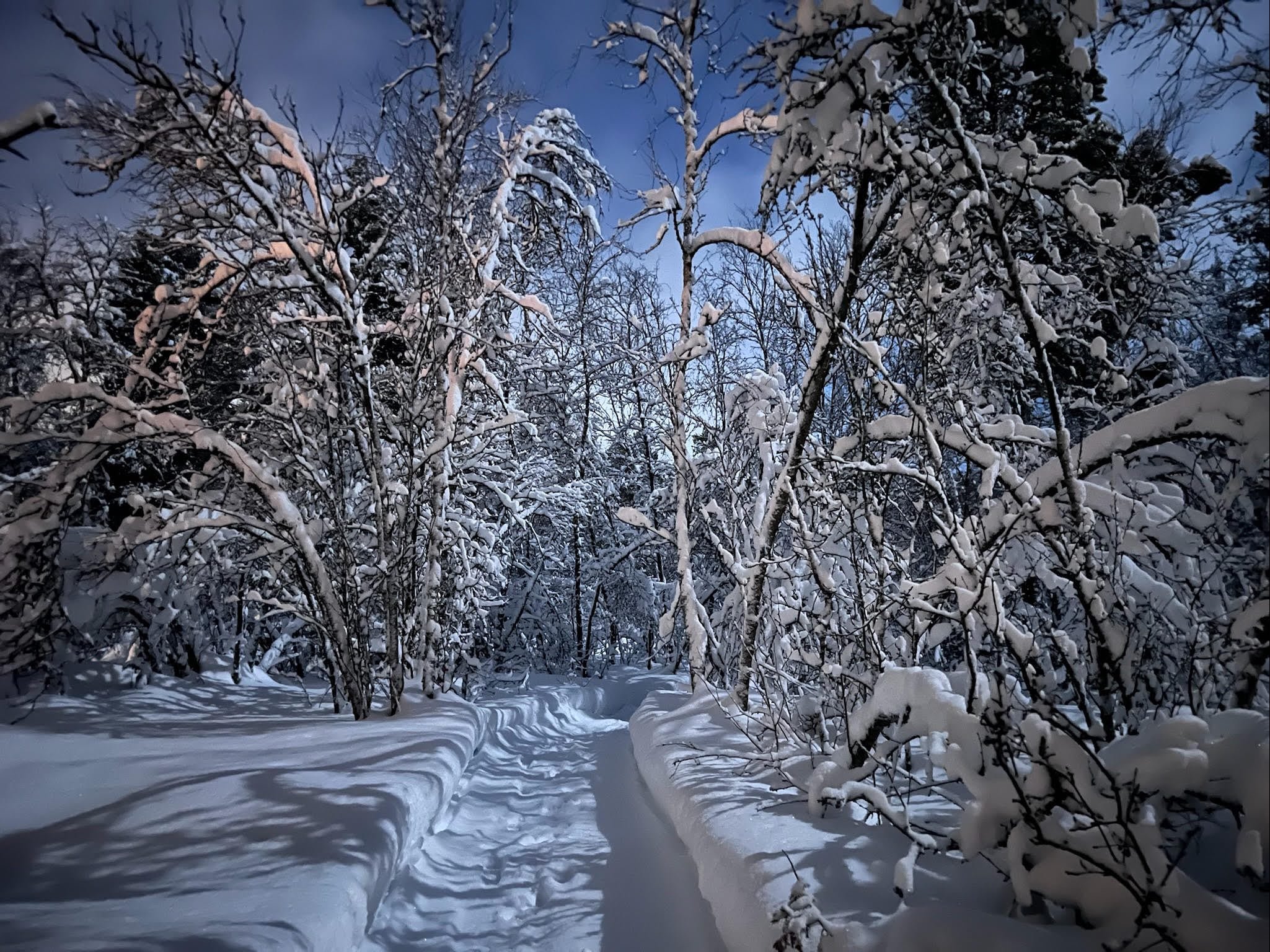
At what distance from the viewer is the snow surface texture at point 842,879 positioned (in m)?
1.67

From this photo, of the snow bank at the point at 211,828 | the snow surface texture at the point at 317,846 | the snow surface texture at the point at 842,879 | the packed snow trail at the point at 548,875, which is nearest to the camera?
the snow surface texture at the point at 842,879

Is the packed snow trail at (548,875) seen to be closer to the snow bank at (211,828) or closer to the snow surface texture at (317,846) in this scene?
the snow surface texture at (317,846)

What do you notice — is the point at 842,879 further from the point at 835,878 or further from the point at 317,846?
the point at 317,846

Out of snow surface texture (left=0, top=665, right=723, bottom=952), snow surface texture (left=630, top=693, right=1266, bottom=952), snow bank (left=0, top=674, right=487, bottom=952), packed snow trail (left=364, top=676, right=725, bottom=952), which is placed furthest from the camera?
packed snow trail (left=364, top=676, right=725, bottom=952)

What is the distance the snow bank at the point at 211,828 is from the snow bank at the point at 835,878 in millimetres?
1694

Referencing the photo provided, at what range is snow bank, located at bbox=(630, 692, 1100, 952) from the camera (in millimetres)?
1682

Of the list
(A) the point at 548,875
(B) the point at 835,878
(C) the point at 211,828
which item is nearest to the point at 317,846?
(C) the point at 211,828

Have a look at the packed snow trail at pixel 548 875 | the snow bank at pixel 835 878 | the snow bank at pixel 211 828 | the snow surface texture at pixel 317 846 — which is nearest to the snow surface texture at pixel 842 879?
the snow bank at pixel 835 878

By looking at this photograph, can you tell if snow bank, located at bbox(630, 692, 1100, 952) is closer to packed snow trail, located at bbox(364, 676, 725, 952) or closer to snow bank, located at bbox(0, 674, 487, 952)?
packed snow trail, located at bbox(364, 676, 725, 952)

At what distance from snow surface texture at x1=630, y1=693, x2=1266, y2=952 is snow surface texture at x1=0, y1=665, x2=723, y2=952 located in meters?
0.38

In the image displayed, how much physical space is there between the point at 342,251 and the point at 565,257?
8.08 meters

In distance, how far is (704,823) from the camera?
3.26 m

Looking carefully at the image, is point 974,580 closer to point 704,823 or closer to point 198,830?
point 704,823

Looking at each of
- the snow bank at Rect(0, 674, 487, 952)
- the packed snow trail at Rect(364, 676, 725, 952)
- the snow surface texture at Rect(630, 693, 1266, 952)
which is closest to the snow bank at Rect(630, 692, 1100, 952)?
the snow surface texture at Rect(630, 693, 1266, 952)
